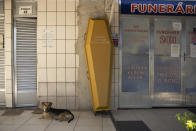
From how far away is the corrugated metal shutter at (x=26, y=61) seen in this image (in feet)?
17.8

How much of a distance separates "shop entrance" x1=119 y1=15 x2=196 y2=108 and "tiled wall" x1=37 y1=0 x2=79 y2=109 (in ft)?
4.66

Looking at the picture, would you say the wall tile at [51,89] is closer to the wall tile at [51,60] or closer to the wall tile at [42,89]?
the wall tile at [42,89]

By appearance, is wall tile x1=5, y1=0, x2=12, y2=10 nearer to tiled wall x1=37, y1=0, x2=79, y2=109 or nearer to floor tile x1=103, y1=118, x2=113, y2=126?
tiled wall x1=37, y1=0, x2=79, y2=109

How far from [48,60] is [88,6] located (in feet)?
6.05

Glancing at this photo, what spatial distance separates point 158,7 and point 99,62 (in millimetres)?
2413

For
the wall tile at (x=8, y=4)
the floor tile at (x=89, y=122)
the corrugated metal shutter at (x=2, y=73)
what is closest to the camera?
the floor tile at (x=89, y=122)

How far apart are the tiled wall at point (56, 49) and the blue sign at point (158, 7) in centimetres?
147

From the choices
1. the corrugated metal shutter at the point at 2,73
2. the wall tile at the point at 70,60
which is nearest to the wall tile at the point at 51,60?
the wall tile at the point at 70,60

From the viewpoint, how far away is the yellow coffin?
460 centimetres

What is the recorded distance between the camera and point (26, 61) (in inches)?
217

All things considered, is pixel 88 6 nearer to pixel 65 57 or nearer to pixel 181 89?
pixel 65 57

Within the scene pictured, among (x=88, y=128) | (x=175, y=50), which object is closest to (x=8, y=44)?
(x=88, y=128)

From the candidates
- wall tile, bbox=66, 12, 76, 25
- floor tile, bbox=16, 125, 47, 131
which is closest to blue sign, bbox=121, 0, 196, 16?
wall tile, bbox=66, 12, 76, 25

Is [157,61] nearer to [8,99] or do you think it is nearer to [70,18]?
[70,18]
